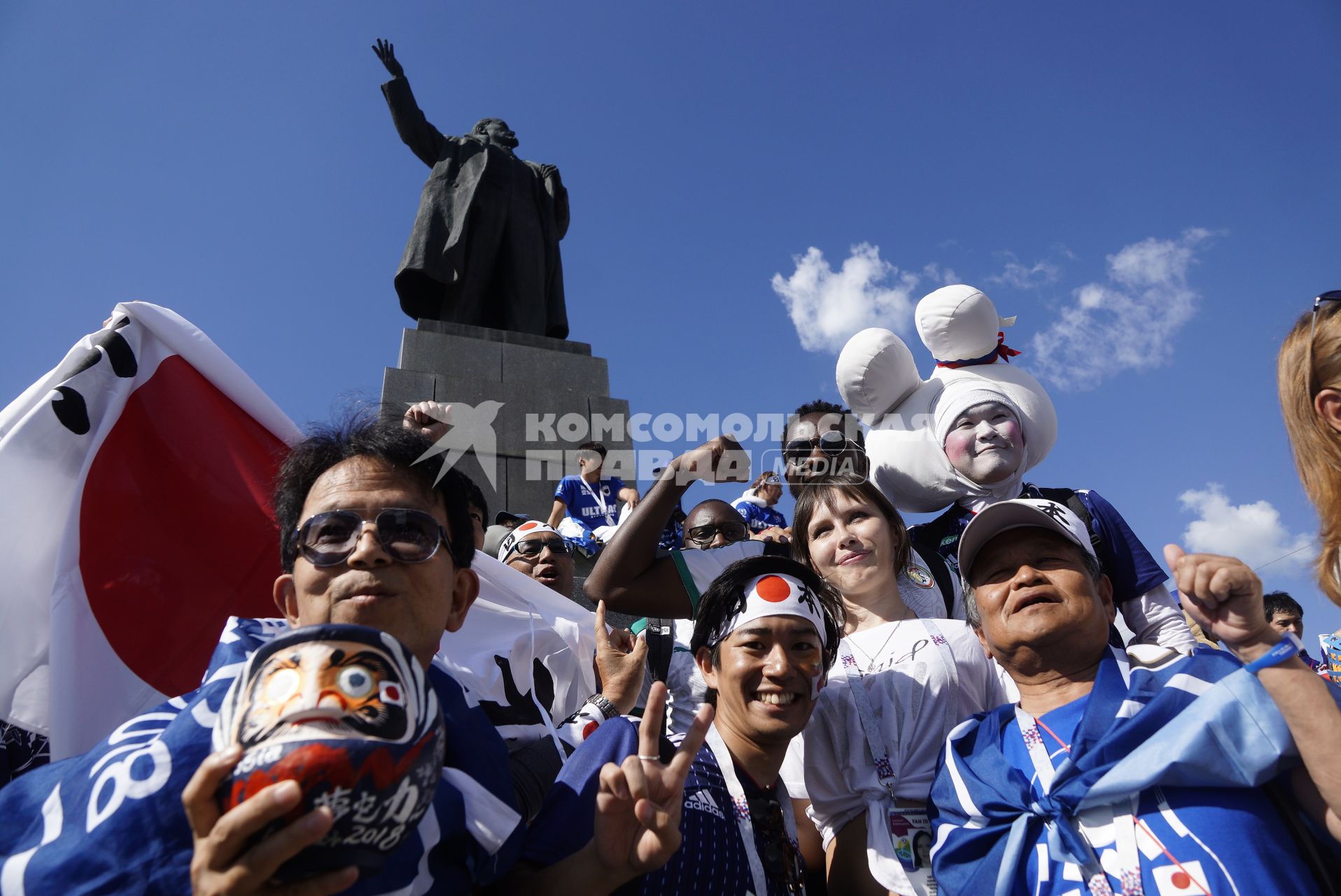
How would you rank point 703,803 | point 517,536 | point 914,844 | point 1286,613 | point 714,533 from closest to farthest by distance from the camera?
point 703,803 < point 914,844 < point 714,533 < point 517,536 < point 1286,613

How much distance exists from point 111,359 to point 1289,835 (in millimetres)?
3825

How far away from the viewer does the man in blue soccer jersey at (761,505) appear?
769 cm

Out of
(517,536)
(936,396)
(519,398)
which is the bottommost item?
(517,536)

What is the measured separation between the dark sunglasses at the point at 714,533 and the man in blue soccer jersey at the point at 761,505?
313 cm

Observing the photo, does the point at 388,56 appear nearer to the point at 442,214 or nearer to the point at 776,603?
the point at 442,214

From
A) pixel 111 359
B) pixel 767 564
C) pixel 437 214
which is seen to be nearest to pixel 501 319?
pixel 437 214

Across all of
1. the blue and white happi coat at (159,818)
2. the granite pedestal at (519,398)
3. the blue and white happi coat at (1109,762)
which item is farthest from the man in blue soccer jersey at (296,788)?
the granite pedestal at (519,398)

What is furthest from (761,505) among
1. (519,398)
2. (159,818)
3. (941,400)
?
(159,818)

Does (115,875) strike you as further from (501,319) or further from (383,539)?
(501,319)

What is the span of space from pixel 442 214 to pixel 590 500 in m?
5.15

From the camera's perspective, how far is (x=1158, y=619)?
298 centimetres

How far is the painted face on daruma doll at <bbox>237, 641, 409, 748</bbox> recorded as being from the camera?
3.82 feet

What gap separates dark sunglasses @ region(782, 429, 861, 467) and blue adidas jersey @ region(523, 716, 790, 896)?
162cm

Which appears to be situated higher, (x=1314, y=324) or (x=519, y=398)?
(x=519, y=398)
